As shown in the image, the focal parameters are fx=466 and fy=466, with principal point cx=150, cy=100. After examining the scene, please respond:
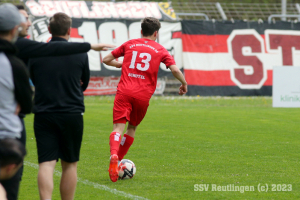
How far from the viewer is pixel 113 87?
21.4 m

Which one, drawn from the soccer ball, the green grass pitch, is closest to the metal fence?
the green grass pitch

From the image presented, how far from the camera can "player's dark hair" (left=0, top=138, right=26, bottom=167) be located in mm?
2986

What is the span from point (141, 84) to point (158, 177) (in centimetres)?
125

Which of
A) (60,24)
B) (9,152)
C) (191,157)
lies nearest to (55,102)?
(60,24)

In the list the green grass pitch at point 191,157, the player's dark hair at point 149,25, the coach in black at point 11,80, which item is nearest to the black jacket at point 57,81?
the coach in black at point 11,80

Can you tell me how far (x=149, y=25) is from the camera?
6.22m

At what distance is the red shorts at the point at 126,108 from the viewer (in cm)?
611

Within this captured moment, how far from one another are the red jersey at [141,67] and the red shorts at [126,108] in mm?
67

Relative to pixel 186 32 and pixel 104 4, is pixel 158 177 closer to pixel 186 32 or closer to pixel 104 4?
pixel 186 32

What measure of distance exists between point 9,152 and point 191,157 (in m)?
4.96

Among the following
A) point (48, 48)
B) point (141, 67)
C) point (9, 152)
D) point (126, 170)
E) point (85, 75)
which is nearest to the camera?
point (9, 152)

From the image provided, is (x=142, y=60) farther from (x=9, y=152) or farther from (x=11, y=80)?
(x=9, y=152)

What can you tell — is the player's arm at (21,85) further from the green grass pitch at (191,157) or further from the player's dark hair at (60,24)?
the green grass pitch at (191,157)

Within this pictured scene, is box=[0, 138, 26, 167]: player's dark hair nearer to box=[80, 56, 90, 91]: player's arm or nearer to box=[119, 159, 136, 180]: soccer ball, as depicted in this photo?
box=[80, 56, 90, 91]: player's arm
